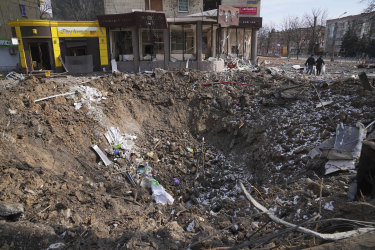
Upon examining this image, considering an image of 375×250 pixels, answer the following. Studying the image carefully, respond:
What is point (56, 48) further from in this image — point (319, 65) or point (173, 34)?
point (319, 65)

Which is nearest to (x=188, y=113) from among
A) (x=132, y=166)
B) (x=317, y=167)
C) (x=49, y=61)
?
(x=132, y=166)

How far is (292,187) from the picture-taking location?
5.42 meters

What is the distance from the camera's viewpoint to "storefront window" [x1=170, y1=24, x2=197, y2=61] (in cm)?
1600

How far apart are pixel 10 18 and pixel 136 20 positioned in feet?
66.8

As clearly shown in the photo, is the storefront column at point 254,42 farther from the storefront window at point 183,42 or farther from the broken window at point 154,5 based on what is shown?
the broken window at point 154,5

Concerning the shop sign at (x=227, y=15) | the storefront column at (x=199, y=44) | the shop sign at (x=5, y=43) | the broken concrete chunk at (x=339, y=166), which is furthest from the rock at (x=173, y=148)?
the shop sign at (x=5, y=43)

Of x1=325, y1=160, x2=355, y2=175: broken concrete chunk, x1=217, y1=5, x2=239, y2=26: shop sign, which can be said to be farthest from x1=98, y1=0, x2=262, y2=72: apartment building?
x1=325, y1=160, x2=355, y2=175: broken concrete chunk

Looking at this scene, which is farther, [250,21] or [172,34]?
[250,21]

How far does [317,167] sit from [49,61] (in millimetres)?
16146

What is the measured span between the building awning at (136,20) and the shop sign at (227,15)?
335 centimetres

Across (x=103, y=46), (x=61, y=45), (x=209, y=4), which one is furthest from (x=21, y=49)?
(x=209, y=4)

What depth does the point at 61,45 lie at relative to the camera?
14836 mm

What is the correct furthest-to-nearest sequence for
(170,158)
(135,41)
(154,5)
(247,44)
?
(247,44)
(154,5)
(135,41)
(170,158)

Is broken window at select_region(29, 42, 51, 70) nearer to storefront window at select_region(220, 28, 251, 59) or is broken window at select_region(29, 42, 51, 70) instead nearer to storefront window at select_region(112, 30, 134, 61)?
storefront window at select_region(112, 30, 134, 61)
